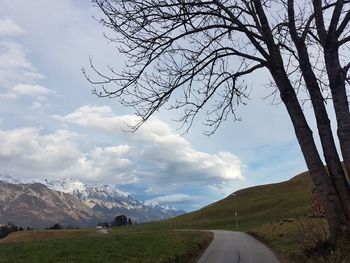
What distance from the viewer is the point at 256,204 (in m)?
141

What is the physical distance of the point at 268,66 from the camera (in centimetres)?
1145

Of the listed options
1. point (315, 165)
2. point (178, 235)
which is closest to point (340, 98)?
point (315, 165)

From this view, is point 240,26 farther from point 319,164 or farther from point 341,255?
point 341,255

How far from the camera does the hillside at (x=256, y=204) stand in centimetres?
12195

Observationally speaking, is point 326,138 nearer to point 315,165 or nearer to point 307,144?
point 307,144

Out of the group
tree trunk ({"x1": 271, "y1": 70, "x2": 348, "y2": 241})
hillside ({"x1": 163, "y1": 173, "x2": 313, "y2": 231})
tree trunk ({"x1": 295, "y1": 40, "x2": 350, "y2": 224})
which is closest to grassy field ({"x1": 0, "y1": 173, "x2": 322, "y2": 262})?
hillside ({"x1": 163, "y1": 173, "x2": 313, "y2": 231})

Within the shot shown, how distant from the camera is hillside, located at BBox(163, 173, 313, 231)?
122 meters

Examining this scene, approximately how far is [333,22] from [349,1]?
4.49 feet

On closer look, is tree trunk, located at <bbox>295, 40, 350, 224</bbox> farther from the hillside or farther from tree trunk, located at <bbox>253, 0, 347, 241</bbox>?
the hillside

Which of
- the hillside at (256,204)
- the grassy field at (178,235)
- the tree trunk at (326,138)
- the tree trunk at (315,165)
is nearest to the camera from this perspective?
the tree trunk at (315,165)

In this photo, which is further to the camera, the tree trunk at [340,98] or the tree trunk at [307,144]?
the tree trunk at [307,144]

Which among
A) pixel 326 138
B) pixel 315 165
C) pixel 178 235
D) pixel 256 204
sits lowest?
pixel 315 165

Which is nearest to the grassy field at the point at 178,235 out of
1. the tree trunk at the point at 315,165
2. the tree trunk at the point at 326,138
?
the tree trunk at the point at 315,165

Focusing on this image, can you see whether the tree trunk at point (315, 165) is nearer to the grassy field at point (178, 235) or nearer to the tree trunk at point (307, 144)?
the tree trunk at point (307, 144)
